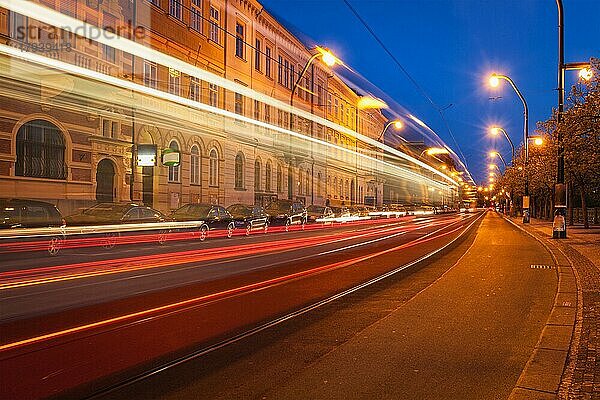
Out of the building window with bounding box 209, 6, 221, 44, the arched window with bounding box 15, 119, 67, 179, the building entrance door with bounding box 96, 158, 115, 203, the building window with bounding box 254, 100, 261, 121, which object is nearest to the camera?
the arched window with bounding box 15, 119, 67, 179

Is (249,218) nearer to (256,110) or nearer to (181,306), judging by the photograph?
(256,110)

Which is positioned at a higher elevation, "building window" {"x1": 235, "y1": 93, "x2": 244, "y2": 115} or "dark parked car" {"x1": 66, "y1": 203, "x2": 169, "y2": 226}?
"building window" {"x1": 235, "y1": 93, "x2": 244, "y2": 115}

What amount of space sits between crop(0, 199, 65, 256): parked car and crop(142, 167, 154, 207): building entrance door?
1264 centimetres

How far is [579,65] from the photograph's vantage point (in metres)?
24.9

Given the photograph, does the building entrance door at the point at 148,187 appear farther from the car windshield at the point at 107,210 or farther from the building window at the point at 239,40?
the building window at the point at 239,40

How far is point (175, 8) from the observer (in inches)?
1431

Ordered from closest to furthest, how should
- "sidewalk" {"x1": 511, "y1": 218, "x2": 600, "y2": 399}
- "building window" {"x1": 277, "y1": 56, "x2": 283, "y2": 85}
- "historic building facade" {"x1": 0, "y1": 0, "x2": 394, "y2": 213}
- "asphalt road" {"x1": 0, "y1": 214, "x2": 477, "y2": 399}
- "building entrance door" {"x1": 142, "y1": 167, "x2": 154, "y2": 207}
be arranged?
1. "sidewalk" {"x1": 511, "y1": 218, "x2": 600, "y2": 399}
2. "asphalt road" {"x1": 0, "y1": 214, "x2": 477, "y2": 399}
3. "historic building facade" {"x1": 0, "y1": 0, "x2": 394, "y2": 213}
4. "building entrance door" {"x1": 142, "y1": 167, "x2": 154, "y2": 207}
5. "building window" {"x1": 277, "y1": 56, "x2": 283, "y2": 85}

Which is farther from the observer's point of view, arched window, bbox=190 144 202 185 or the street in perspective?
arched window, bbox=190 144 202 185

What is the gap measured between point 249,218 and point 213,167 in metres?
7.68

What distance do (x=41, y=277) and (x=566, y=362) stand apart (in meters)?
11.5

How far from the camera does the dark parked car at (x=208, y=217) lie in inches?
1191

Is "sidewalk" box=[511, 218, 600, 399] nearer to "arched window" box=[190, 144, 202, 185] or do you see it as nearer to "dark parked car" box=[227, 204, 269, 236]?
"dark parked car" box=[227, 204, 269, 236]

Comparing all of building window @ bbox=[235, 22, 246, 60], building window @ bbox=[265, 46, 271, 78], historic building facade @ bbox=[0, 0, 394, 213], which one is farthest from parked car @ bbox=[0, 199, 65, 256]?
building window @ bbox=[265, 46, 271, 78]

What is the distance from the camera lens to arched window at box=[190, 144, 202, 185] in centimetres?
3827
